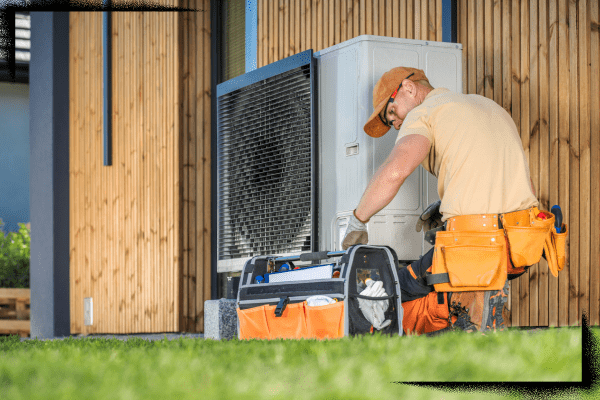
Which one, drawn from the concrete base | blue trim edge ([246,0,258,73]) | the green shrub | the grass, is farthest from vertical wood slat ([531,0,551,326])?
the green shrub

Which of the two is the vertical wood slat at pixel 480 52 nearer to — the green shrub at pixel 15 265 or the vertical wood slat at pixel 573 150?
the vertical wood slat at pixel 573 150

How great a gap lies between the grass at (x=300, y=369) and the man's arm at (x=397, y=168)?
1.20m

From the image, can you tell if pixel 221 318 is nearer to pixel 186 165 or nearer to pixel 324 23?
pixel 186 165

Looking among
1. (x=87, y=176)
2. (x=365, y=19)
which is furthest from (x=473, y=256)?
(x=87, y=176)

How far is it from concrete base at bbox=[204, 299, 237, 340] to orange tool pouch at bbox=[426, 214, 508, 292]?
1628 millimetres

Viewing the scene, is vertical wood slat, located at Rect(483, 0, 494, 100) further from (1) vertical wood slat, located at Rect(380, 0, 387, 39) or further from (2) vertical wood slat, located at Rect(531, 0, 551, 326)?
(1) vertical wood slat, located at Rect(380, 0, 387, 39)

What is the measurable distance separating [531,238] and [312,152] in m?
1.68

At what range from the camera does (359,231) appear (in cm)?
347

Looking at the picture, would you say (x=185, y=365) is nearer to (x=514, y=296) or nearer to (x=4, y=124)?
(x=514, y=296)

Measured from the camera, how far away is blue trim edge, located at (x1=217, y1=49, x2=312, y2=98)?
4.51 meters

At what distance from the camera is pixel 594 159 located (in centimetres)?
400

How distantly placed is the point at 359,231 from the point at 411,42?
51.0 inches

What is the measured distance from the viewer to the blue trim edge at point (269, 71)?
14.8 ft

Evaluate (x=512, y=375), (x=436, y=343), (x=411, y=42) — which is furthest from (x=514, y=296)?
(x=512, y=375)
